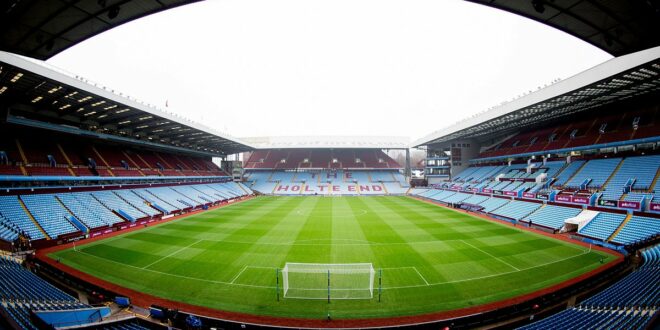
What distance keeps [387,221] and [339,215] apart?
6261 millimetres

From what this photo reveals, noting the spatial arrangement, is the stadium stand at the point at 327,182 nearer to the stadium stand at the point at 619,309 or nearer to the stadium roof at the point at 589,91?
the stadium roof at the point at 589,91

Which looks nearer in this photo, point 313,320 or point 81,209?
point 313,320

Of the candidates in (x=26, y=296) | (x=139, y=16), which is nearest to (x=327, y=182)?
(x=26, y=296)

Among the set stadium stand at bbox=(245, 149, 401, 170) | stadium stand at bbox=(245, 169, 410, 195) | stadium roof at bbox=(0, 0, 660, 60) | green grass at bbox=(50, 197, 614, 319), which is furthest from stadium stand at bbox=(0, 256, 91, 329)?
stadium stand at bbox=(245, 149, 401, 170)

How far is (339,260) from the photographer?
50.6 ft

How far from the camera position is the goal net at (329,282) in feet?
38.6

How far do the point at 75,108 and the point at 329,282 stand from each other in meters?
26.8

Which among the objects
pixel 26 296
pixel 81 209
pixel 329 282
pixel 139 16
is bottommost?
pixel 329 282

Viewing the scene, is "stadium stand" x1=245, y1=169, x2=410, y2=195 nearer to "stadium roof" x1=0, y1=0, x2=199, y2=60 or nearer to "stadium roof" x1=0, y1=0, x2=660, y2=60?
"stadium roof" x1=0, y1=0, x2=660, y2=60

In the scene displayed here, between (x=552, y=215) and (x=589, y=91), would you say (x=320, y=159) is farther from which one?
(x=589, y=91)

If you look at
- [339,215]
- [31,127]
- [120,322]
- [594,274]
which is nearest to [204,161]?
[31,127]

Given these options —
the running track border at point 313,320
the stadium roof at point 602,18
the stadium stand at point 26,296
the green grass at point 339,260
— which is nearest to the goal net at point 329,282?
the green grass at point 339,260

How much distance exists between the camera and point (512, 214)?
2745 centimetres

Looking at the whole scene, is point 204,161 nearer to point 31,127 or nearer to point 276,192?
point 276,192
